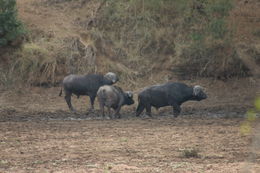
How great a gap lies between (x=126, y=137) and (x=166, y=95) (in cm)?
712

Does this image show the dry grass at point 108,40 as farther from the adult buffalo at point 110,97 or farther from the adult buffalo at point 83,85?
the adult buffalo at point 110,97

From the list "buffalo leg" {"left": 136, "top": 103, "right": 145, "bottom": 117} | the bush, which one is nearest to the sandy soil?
"buffalo leg" {"left": 136, "top": 103, "right": 145, "bottom": 117}

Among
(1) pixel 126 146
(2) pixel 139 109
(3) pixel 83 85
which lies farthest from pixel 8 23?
(1) pixel 126 146

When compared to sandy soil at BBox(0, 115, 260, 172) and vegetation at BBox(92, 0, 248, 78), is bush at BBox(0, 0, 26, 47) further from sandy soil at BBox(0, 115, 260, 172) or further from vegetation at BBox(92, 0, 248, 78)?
vegetation at BBox(92, 0, 248, 78)

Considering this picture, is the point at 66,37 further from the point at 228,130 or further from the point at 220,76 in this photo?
the point at 228,130

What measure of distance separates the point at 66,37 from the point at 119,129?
38.5ft

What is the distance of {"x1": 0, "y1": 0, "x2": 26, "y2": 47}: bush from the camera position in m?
24.8

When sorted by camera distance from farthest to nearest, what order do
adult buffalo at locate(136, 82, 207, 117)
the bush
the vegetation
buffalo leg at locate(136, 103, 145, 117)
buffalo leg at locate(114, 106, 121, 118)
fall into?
the vegetation → the bush → buffalo leg at locate(136, 103, 145, 117) → adult buffalo at locate(136, 82, 207, 117) → buffalo leg at locate(114, 106, 121, 118)

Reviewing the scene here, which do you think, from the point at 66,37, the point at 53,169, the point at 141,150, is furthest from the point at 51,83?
the point at 53,169

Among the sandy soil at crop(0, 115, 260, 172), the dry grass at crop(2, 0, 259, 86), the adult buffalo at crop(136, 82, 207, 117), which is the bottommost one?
the sandy soil at crop(0, 115, 260, 172)

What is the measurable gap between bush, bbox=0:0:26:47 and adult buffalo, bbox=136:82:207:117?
17.9ft

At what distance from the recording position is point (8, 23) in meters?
25.0

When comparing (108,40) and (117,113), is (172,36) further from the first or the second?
(117,113)

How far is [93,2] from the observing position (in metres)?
33.2
